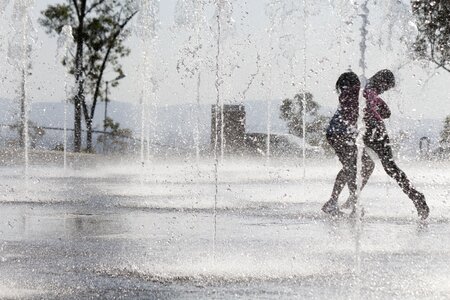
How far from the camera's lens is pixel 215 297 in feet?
18.6

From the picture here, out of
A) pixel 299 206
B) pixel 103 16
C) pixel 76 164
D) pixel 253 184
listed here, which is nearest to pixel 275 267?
pixel 299 206

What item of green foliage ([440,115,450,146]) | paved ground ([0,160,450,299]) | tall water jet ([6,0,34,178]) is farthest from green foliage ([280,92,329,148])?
paved ground ([0,160,450,299])

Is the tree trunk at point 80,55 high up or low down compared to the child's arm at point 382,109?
up

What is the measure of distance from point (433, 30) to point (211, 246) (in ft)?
105

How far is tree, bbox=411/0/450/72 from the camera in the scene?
37844mm

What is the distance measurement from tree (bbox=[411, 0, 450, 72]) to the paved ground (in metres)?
22.6

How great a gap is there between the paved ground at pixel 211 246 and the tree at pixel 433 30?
22649 millimetres

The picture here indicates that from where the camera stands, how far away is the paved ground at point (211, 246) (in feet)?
20.0

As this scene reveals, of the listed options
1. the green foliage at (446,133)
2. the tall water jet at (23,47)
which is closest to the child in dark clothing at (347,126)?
the tall water jet at (23,47)

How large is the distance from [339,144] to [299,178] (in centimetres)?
1094

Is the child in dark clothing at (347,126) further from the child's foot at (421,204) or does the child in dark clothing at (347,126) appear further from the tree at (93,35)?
the tree at (93,35)

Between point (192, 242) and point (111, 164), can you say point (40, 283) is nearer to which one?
point (192, 242)

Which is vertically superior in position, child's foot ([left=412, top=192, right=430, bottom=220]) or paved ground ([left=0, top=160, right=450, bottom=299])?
child's foot ([left=412, top=192, right=430, bottom=220])

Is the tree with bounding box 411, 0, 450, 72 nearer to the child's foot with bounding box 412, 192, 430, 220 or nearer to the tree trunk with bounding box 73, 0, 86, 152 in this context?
the tree trunk with bounding box 73, 0, 86, 152
